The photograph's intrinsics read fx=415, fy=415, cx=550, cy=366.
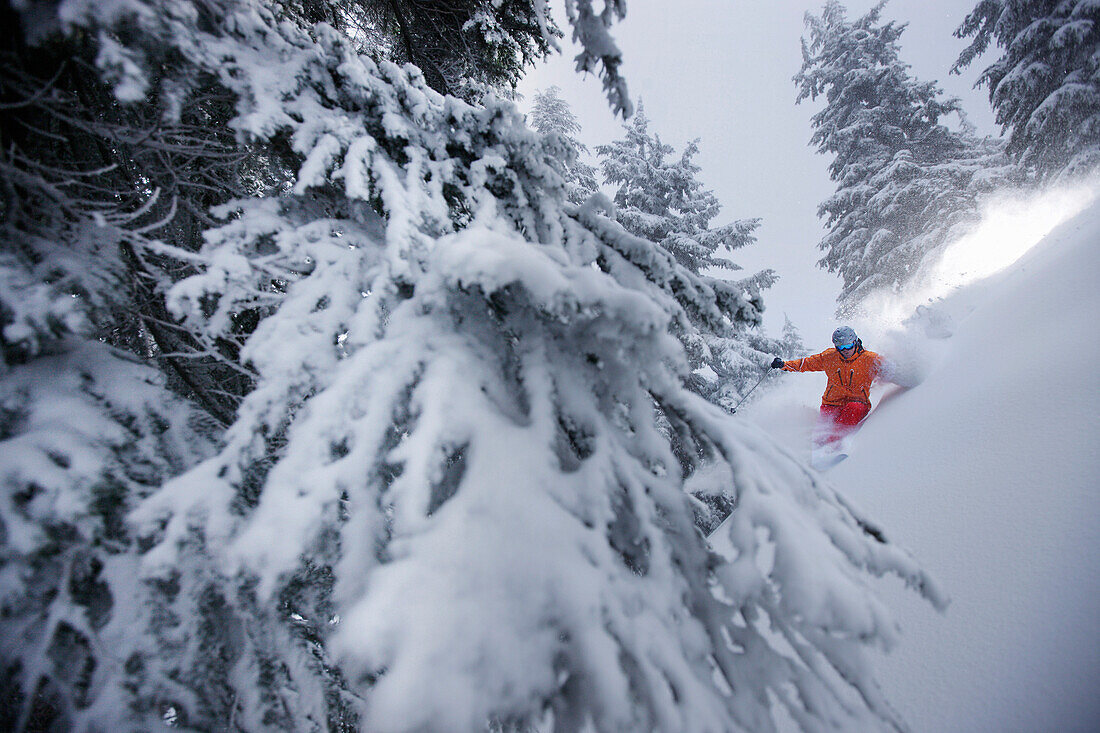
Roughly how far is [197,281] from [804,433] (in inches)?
312

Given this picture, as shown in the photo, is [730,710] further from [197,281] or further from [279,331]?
[197,281]

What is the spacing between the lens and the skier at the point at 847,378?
634cm

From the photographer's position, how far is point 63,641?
1476 millimetres

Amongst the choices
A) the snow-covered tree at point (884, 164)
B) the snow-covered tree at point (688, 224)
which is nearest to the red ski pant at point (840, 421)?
the snow-covered tree at point (688, 224)

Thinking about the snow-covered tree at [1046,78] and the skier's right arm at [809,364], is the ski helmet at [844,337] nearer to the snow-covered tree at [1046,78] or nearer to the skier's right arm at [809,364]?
the skier's right arm at [809,364]

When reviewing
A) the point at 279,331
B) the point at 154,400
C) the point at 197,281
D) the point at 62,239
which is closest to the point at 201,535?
the point at 154,400

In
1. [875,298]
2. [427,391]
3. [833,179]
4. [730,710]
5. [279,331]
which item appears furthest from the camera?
[833,179]

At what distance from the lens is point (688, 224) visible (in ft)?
40.2

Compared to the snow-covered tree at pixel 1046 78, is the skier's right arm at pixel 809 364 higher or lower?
lower

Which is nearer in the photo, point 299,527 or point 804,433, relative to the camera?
point 299,527

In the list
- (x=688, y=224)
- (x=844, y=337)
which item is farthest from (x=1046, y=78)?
(x=844, y=337)

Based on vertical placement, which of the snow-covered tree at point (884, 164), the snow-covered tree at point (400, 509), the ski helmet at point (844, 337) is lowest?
the snow-covered tree at point (400, 509)

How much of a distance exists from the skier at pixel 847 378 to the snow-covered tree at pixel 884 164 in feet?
37.2

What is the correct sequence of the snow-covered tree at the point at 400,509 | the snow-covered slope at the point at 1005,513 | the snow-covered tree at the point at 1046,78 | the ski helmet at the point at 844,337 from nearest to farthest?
the snow-covered tree at the point at 400,509, the snow-covered slope at the point at 1005,513, the ski helmet at the point at 844,337, the snow-covered tree at the point at 1046,78
